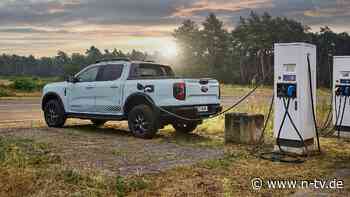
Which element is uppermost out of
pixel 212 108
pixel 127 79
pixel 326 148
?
pixel 127 79

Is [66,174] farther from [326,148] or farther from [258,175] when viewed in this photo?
[326,148]

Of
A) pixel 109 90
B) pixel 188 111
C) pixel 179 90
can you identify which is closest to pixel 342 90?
pixel 188 111

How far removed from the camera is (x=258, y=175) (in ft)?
23.2

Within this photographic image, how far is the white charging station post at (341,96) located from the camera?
11.6 metres

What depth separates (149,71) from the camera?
39.2 feet

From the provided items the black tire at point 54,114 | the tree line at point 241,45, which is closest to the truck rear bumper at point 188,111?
the black tire at point 54,114

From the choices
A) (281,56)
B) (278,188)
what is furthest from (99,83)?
(278,188)

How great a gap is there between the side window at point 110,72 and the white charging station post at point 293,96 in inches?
173

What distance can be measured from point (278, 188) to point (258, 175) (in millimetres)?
736

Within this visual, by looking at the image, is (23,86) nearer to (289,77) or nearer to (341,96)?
(341,96)

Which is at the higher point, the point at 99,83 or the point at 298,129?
the point at 99,83

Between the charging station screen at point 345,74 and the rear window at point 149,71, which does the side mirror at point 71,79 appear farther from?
the charging station screen at point 345,74

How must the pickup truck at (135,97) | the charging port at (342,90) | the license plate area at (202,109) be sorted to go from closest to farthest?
the pickup truck at (135,97) → the license plate area at (202,109) → the charging port at (342,90)

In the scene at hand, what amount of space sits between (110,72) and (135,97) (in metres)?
1.34
